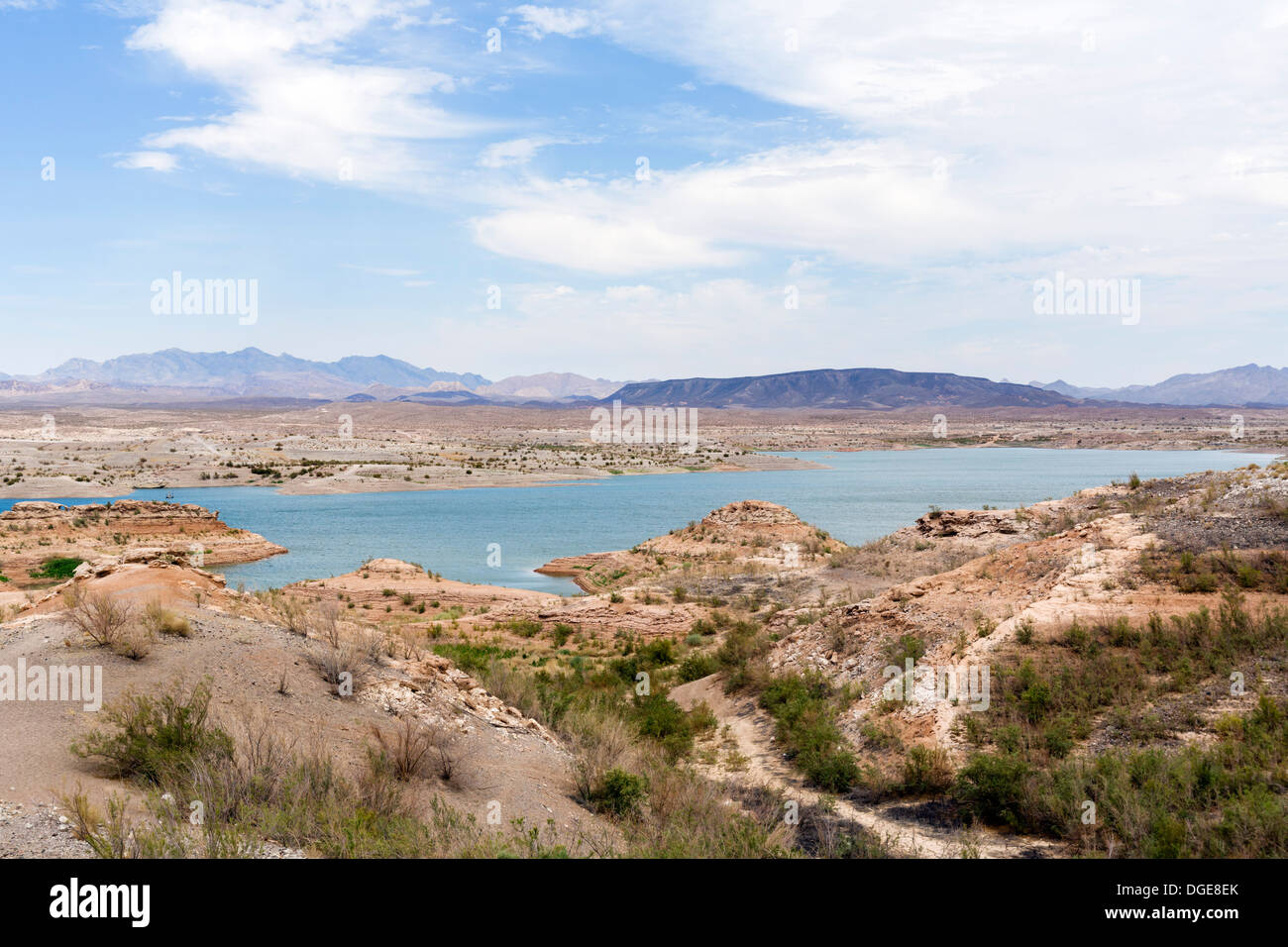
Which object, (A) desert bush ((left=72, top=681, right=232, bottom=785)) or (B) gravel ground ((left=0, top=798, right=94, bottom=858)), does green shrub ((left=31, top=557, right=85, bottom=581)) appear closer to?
(A) desert bush ((left=72, top=681, right=232, bottom=785))

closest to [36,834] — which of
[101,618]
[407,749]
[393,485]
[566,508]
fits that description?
[407,749]

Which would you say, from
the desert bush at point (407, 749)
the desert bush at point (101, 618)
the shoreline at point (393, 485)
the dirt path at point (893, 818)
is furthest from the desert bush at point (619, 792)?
the shoreline at point (393, 485)

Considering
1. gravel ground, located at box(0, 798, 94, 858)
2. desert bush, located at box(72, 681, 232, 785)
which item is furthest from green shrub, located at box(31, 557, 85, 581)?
gravel ground, located at box(0, 798, 94, 858)

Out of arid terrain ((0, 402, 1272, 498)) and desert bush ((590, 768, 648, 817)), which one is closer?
desert bush ((590, 768, 648, 817))

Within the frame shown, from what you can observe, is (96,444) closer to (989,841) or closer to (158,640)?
(158,640)

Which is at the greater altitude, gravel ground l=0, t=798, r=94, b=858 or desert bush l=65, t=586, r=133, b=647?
desert bush l=65, t=586, r=133, b=647
